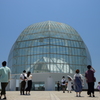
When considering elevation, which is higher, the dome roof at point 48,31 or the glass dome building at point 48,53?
the dome roof at point 48,31

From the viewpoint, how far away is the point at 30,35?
52125mm

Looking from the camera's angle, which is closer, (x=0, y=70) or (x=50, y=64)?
(x=0, y=70)

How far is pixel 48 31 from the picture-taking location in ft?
167

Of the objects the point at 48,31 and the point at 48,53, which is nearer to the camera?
the point at 48,53

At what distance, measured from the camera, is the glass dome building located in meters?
46.6

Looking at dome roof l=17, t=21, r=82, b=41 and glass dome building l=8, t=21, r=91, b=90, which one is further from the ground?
dome roof l=17, t=21, r=82, b=41

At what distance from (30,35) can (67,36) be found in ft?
29.4

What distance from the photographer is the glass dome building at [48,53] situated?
46562 millimetres

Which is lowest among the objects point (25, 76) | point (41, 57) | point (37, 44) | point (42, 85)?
point (42, 85)

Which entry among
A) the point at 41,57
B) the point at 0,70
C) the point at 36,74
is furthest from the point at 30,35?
the point at 0,70

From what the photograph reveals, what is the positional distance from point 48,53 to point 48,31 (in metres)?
5.86

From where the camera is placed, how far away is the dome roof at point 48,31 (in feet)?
167

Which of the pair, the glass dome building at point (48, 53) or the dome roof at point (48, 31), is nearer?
the glass dome building at point (48, 53)

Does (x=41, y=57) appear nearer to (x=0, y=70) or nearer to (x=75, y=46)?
(x=75, y=46)
